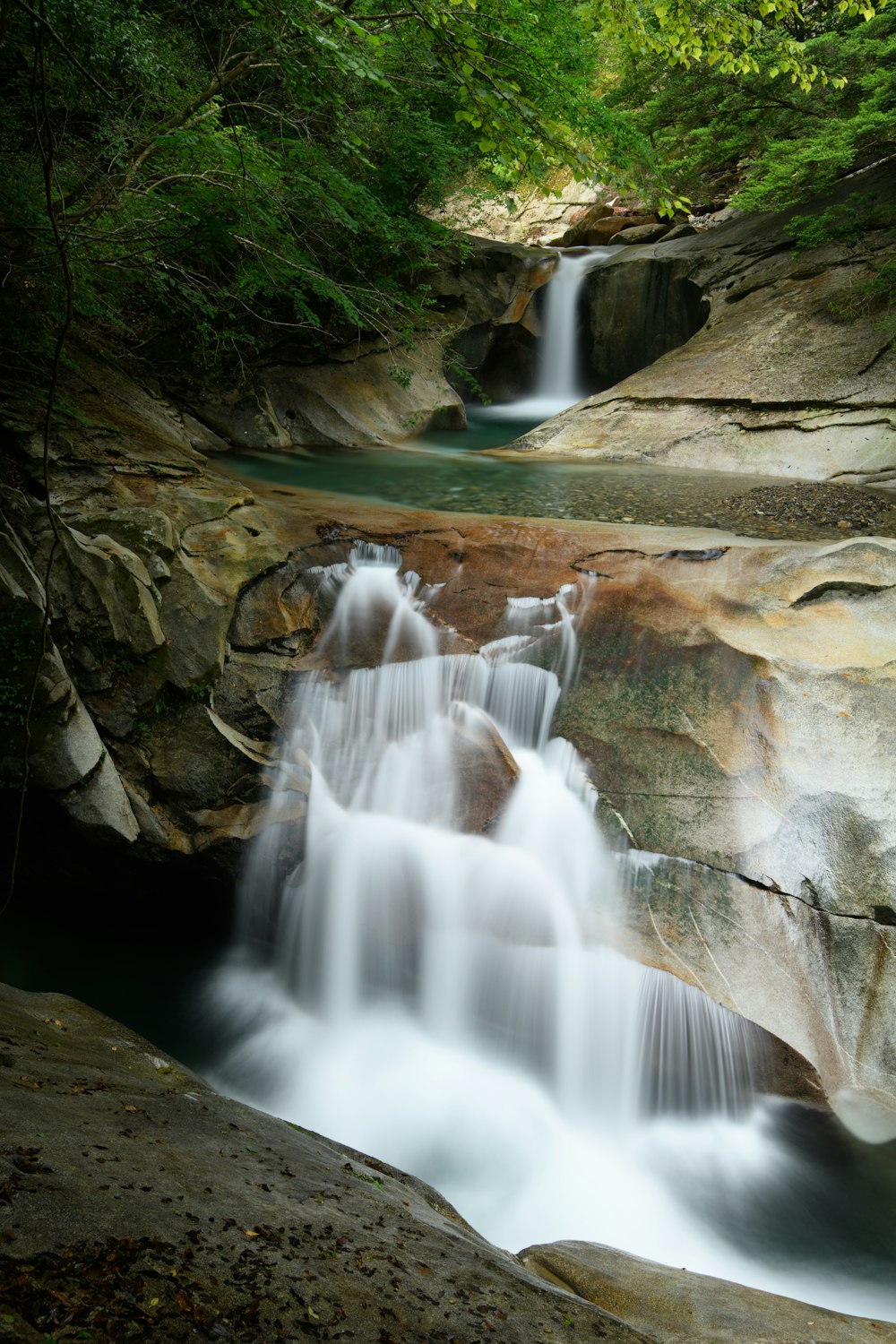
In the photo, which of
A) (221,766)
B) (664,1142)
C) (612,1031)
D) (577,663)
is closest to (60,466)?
(221,766)

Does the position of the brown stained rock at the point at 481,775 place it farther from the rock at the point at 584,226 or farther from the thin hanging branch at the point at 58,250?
the rock at the point at 584,226

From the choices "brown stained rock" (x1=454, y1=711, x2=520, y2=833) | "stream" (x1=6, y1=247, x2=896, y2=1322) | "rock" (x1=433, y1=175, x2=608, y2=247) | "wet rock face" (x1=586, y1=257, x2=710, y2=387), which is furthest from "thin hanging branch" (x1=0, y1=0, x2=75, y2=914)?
"rock" (x1=433, y1=175, x2=608, y2=247)

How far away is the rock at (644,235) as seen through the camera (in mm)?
16656

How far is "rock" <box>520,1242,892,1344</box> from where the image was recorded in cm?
296

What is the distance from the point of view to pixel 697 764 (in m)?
5.57

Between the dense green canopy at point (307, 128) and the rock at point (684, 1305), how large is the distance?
4.27m

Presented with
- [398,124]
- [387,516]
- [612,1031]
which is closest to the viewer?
[612,1031]

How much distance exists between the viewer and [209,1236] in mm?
2010

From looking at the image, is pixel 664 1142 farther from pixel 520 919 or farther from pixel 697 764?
pixel 697 764

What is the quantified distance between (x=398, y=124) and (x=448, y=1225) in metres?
13.0

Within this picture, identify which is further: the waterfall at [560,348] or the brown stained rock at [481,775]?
the waterfall at [560,348]

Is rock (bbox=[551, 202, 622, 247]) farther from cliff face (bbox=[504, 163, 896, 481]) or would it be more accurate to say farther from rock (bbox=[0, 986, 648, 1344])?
rock (bbox=[0, 986, 648, 1344])

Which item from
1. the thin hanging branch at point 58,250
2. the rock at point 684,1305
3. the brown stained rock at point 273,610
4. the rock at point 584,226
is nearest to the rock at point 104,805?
the brown stained rock at point 273,610

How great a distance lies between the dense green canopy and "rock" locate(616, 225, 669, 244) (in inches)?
36.9
